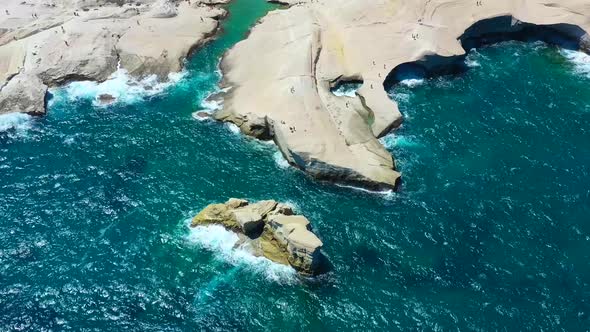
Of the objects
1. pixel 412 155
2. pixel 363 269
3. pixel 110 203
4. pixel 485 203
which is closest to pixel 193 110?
pixel 110 203

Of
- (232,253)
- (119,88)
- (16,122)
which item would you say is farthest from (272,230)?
(16,122)

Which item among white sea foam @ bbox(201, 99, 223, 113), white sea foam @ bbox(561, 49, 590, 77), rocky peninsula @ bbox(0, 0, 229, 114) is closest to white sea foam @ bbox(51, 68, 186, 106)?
rocky peninsula @ bbox(0, 0, 229, 114)

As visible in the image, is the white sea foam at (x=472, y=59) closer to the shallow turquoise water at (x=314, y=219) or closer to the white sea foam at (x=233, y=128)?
the shallow turquoise water at (x=314, y=219)

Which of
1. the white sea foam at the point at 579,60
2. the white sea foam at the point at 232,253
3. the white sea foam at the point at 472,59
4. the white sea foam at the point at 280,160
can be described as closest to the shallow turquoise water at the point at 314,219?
the white sea foam at the point at 232,253

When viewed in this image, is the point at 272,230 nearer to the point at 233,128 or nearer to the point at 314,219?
the point at 314,219

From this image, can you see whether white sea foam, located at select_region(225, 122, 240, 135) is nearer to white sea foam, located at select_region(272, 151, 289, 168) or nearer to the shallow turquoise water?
the shallow turquoise water
